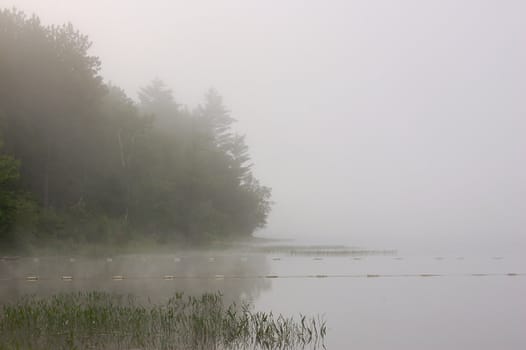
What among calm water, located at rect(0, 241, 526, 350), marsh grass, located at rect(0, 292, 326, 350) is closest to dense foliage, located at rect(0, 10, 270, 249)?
calm water, located at rect(0, 241, 526, 350)

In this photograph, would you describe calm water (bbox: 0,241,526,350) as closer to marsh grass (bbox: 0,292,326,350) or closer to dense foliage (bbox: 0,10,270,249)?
marsh grass (bbox: 0,292,326,350)

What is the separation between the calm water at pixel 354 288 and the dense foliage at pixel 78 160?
472 centimetres

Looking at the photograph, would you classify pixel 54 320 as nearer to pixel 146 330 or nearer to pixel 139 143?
pixel 146 330

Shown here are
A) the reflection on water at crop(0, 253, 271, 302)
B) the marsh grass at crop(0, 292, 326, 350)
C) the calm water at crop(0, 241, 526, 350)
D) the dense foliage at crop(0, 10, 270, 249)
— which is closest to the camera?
the marsh grass at crop(0, 292, 326, 350)

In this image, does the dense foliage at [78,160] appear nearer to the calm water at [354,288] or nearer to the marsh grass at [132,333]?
the calm water at [354,288]

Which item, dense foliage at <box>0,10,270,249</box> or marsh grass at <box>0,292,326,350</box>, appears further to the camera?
dense foliage at <box>0,10,270,249</box>

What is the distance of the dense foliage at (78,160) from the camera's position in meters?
38.5

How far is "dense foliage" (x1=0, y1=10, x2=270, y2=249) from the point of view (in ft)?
126

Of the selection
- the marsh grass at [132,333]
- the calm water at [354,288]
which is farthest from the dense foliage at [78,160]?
the marsh grass at [132,333]

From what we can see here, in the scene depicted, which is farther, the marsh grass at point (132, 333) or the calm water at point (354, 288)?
the calm water at point (354, 288)

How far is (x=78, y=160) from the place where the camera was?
44281mm

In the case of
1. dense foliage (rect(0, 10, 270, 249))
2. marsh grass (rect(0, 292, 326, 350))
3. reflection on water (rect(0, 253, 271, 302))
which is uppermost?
dense foliage (rect(0, 10, 270, 249))

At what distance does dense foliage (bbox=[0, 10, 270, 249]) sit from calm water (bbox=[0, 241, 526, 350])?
15.5 ft

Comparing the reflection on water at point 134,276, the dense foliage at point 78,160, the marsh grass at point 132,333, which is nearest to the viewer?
the marsh grass at point 132,333
